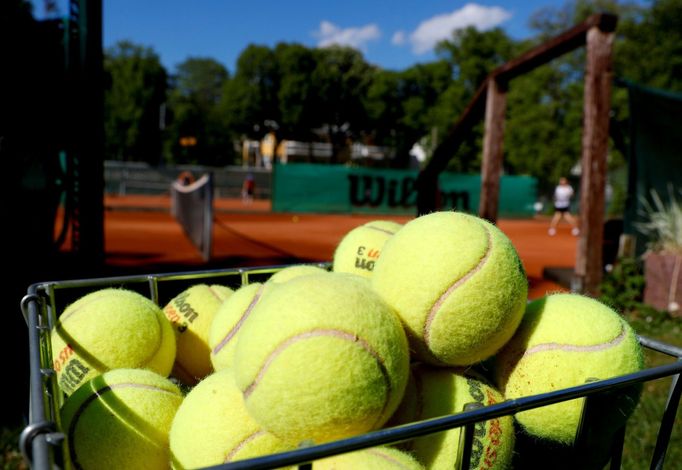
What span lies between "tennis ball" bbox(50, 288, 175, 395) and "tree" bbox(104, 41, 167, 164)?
4979cm

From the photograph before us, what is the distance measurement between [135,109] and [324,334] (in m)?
52.0

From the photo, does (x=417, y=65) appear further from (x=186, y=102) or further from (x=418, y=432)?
(x=418, y=432)

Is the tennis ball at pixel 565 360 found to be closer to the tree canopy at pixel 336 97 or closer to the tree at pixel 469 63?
the tree canopy at pixel 336 97

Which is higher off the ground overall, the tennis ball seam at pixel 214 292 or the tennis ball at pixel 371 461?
the tennis ball seam at pixel 214 292

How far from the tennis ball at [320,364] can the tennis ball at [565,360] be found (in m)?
0.32

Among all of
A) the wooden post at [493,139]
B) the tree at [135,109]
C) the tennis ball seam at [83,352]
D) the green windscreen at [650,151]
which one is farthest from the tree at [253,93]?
the tennis ball seam at [83,352]

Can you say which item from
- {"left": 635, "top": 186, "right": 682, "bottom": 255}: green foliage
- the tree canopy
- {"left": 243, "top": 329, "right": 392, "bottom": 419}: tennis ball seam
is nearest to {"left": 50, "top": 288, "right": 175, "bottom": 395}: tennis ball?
{"left": 243, "top": 329, "right": 392, "bottom": 419}: tennis ball seam

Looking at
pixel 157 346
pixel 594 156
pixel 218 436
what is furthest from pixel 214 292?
pixel 594 156

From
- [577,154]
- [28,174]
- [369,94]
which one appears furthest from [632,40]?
[28,174]

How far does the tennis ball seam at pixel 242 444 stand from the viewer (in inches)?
42.5

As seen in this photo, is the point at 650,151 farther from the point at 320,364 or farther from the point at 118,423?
the point at 118,423

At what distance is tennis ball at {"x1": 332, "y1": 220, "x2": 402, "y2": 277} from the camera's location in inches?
68.8

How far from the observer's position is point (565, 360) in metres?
1.23

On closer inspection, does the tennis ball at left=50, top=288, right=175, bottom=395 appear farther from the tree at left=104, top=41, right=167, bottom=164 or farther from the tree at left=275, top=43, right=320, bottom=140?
the tree at left=104, top=41, right=167, bottom=164
